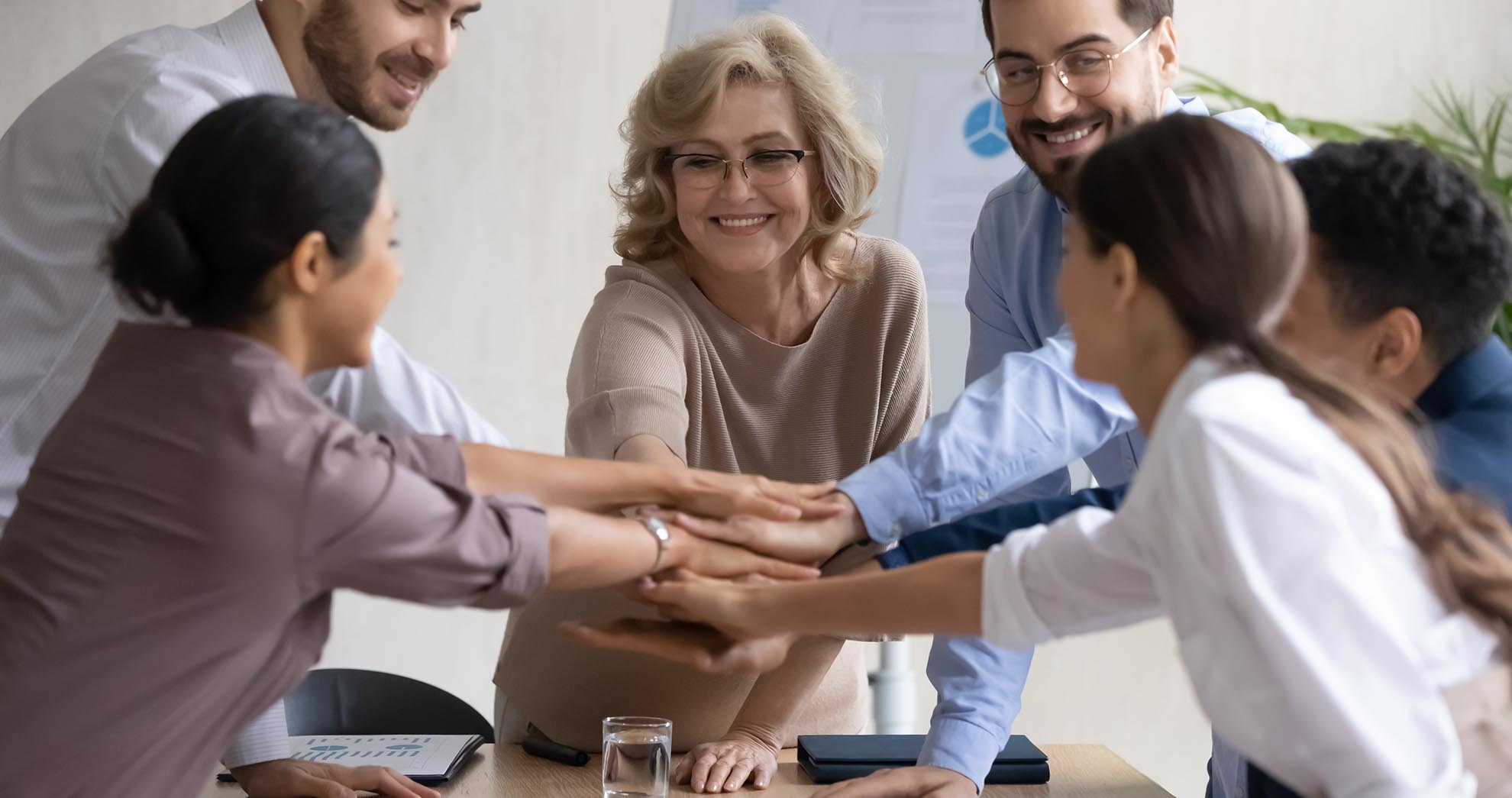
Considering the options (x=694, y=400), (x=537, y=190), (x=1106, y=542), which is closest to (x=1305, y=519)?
(x=1106, y=542)

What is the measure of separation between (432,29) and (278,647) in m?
1.17

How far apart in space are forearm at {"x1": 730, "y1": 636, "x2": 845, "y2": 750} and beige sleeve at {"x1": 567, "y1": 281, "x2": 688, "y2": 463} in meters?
0.36

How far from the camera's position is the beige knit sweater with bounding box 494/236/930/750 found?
211 centimetres

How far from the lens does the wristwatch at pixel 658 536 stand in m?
1.53

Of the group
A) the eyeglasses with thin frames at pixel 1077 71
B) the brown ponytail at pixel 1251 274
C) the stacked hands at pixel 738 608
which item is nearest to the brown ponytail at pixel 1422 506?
the brown ponytail at pixel 1251 274

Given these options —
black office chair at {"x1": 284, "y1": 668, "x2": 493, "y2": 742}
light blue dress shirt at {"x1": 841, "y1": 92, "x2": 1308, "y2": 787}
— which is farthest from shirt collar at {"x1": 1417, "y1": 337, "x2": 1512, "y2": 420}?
black office chair at {"x1": 284, "y1": 668, "x2": 493, "y2": 742}

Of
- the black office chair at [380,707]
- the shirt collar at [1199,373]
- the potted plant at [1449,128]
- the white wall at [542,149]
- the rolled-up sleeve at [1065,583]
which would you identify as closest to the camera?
the shirt collar at [1199,373]

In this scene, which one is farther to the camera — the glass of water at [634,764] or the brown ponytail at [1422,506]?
the glass of water at [634,764]

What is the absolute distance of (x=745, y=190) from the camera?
218 cm

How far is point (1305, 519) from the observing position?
0.95 metres

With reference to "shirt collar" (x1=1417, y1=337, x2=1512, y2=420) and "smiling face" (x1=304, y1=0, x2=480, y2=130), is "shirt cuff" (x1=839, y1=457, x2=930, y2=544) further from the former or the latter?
"smiling face" (x1=304, y1=0, x2=480, y2=130)

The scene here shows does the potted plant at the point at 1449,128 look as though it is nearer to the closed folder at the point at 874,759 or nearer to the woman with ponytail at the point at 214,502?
the closed folder at the point at 874,759

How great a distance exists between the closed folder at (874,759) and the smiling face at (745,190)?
2.51 feet

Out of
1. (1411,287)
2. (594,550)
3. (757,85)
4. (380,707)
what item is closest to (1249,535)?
(1411,287)
